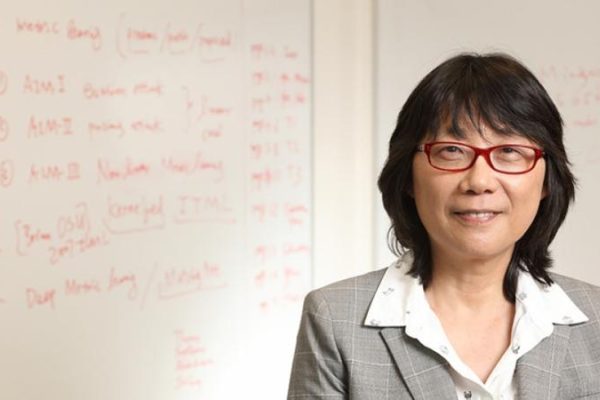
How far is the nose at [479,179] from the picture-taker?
1527mm

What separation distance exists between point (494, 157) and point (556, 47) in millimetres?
1460

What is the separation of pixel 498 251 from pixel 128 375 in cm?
113

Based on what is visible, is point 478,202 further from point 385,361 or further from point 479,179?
point 385,361

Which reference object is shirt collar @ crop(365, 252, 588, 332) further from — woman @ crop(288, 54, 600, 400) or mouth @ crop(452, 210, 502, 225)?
mouth @ crop(452, 210, 502, 225)

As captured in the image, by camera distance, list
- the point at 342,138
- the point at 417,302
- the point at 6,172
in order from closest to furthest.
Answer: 1. the point at 417,302
2. the point at 6,172
3. the point at 342,138

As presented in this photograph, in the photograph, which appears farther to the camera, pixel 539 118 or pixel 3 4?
pixel 3 4

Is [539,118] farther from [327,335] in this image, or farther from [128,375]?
[128,375]

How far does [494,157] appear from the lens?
5.10 ft

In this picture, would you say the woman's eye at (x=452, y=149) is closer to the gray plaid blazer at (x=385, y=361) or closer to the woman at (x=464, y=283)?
the woman at (x=464, y=283)

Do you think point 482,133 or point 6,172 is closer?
point 482,133

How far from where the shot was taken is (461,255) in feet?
5.28

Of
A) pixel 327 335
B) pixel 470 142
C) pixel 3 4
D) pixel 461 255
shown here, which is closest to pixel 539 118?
pixel 470 142

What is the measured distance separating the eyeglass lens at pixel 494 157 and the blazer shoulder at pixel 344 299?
257 millimetres

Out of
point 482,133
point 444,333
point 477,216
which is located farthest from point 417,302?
point 482,133
